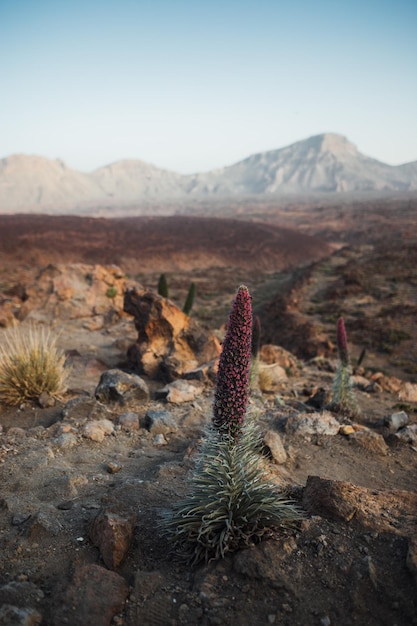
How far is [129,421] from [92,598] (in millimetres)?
3120

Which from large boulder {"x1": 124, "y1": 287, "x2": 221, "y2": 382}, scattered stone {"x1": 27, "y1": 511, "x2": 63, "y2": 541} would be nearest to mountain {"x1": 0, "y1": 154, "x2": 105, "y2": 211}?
large boulder {"x1": 124, "y1": 287, "x2": 221, "y2": 382}

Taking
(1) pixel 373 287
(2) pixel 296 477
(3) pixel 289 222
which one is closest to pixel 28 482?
(2) pixel 296 477

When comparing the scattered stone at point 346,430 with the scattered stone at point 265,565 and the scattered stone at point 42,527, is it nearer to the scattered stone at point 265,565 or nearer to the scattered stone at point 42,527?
the scattered stone at point 265,565

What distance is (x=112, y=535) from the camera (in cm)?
286

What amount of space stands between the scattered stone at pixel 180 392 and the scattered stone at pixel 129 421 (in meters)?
1.10

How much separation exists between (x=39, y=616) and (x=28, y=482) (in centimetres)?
174

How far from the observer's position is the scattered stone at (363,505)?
10.0 ft

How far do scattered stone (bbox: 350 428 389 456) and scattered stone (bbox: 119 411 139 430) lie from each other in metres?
2.88

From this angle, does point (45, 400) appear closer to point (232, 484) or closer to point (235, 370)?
Answer: point (232, 484)

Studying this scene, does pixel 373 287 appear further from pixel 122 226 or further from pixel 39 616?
pixel 122 226

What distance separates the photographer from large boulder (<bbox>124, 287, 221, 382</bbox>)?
8914 mm

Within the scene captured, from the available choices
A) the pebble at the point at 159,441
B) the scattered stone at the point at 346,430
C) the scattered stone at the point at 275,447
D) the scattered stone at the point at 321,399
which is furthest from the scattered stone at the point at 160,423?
the scattered stone at the point at 321,399

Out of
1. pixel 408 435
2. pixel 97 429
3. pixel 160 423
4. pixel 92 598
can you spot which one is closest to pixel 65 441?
pixel 97 429

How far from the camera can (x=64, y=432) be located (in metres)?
5.12
